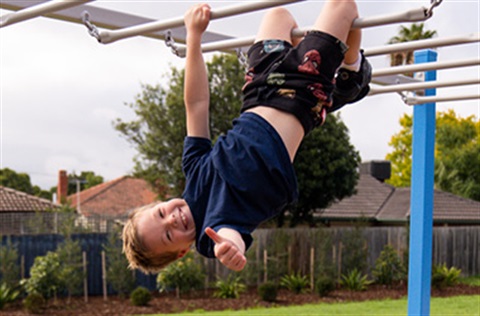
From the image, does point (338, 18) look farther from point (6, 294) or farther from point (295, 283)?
point (295, 283)

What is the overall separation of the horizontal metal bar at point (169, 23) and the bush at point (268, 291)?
986cm

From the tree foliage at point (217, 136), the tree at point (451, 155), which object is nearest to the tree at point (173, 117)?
the tree foliage at point (217, 136)

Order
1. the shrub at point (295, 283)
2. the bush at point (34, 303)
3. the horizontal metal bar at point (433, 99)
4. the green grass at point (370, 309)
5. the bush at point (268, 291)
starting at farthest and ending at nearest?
the shrub at point (295, 283) < the bush at point (268, 291) < the bush at point (34, 303) < the green grass at point (370, 309) < the horizontal metal bar at point (433, 99)

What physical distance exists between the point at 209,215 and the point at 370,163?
25.1m

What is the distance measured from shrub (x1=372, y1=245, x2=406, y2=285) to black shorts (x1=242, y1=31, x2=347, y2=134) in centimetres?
1271

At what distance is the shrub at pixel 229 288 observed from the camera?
12.9 meters

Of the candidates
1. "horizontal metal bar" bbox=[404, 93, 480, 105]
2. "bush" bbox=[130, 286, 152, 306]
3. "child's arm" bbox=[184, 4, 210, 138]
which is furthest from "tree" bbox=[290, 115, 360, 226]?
"child's arm" bbox=[184, 4, 210, 138]

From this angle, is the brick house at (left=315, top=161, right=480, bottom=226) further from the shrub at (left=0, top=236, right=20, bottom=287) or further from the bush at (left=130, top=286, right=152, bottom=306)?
the shrub at (left=0, top=236, right=20, bottom=287)

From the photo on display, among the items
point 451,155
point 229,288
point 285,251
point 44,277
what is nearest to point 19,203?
point 44,277

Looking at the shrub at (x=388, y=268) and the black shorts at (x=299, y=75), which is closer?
the black shorts at (x=299, y=75)

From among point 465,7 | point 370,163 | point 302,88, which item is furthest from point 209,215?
point 370,163

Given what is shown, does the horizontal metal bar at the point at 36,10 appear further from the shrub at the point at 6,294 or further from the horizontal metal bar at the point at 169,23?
the shrub at the point at 6,294

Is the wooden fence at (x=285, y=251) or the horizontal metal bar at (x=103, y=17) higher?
the horizontal metal bar at (x=103, y=17)

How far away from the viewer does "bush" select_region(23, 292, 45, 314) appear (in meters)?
11.3
